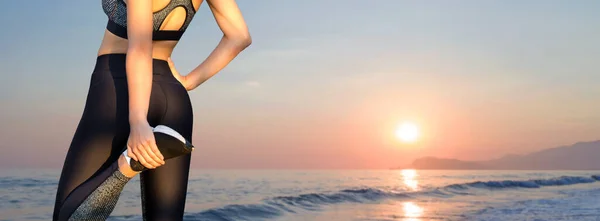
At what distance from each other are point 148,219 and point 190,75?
0.71 m

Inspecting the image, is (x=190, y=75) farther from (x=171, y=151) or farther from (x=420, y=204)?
(x=420, y=204)

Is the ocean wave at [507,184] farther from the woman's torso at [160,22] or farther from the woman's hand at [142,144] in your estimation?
the woman's hand at [142,144]

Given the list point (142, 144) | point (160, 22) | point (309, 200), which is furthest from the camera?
point (309, 200)

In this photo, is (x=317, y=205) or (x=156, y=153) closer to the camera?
(x=156, y=153)

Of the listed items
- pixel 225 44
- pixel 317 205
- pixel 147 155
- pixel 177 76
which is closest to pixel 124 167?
pixel 147 155

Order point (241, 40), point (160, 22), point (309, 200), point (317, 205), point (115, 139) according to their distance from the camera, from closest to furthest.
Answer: point (115, 139), point (160, 22), point (241, 40), point (317, 205), point (309, 200)

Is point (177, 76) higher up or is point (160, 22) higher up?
point (160, 22)

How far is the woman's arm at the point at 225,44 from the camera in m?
2.79

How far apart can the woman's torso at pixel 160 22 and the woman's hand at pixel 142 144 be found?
1.13 ft

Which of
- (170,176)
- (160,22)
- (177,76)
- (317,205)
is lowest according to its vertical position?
(317,205)

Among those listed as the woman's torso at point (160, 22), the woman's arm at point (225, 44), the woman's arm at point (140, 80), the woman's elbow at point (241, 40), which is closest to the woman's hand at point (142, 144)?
the woman's arm at point (140, 80)

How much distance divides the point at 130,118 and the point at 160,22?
0.41 m

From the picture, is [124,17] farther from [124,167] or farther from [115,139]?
[124,167]

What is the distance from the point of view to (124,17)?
2.31 meters
